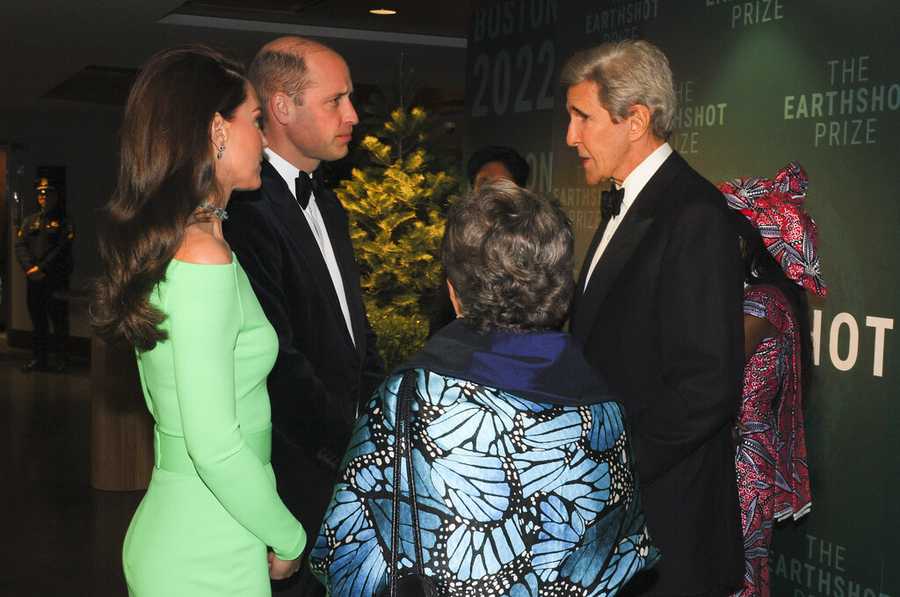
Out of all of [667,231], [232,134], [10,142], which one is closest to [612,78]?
[667,231]

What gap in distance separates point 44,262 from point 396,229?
7756mm

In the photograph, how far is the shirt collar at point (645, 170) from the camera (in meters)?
2.43

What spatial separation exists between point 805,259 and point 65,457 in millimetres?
5913

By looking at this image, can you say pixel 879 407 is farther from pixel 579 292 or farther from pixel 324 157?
pixel 324 157

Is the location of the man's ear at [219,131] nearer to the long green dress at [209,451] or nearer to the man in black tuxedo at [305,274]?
the long green dress at [209,451]

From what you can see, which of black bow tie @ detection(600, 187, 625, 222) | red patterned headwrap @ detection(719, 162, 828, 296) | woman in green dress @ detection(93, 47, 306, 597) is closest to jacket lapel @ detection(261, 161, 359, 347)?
woman in green dress @ detection(93, 47, 306, 597)

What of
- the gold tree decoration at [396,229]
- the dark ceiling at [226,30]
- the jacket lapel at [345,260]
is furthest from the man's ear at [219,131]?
the dark ceiling at [226,30]

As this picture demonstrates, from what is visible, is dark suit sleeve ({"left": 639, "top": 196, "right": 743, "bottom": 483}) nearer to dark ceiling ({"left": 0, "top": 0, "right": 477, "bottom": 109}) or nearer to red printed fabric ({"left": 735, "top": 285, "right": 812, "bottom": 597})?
red printed fabric ({"left": 735, "top": 285, "right": 812, "bottom": 597})

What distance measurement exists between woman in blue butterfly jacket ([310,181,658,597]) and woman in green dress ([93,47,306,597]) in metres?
0.21

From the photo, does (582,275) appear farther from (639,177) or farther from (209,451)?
(209,451)

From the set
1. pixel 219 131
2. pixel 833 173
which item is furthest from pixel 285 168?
pixel 833 173

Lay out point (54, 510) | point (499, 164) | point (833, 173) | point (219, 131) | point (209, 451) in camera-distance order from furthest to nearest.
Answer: point (54, 510), point (499, 164), point (833, 173), point (219, 131), point (209, 451)

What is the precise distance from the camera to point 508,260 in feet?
5.53

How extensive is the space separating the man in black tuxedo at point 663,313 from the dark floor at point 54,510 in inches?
125
